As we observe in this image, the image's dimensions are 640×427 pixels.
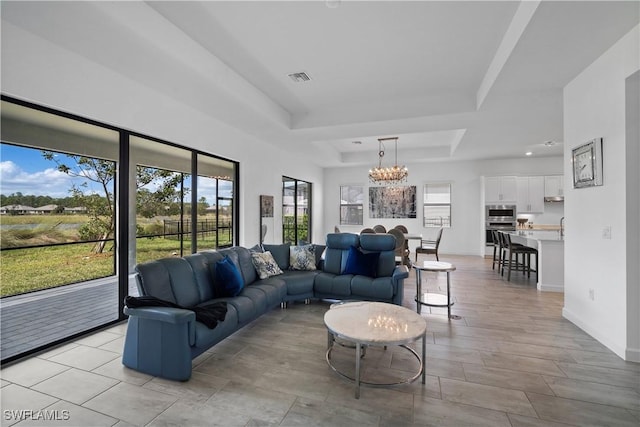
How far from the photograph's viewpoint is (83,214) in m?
4.07

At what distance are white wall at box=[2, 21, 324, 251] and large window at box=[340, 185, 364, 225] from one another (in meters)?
4.63

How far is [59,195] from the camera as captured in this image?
375 cm

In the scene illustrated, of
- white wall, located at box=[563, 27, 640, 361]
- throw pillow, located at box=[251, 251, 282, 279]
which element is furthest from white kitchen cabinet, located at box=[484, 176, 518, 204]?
throw pillow, located at box=[251, 251, 282, 279]

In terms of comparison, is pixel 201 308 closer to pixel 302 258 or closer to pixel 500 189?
pixel 302 258

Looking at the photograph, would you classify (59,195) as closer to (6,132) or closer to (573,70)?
(6,132)

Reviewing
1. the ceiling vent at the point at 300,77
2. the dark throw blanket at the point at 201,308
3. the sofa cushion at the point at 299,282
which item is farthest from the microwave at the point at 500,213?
the dark throw blanket at the point at 201,308

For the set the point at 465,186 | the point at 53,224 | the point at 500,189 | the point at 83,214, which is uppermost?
the point at 465,186

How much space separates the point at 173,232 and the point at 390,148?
634cm

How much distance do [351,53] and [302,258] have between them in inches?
113

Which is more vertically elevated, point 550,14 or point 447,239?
point 550,14

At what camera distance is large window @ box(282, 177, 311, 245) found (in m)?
7.98

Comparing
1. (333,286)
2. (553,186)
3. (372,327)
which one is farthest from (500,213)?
(372,327)

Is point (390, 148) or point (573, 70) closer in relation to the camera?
point (573, 70)

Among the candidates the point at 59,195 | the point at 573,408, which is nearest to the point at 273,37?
the point at 59,195
